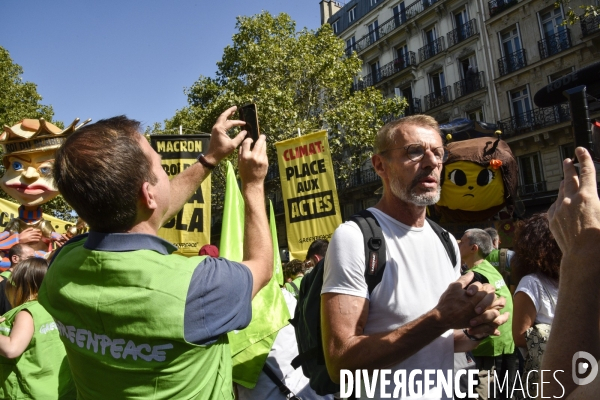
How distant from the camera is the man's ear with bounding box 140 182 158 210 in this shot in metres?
1.56

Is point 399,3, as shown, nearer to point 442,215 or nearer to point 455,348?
point 442,215

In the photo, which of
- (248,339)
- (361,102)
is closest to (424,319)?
(248,339)

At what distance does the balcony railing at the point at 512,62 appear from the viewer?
2061cm

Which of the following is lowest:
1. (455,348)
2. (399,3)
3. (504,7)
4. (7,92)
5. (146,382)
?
(455,348)

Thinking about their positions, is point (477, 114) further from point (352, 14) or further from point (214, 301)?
point (214, 301)

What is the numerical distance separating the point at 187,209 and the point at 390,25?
24532mm

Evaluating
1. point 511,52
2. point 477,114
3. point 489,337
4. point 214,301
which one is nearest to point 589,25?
point 511,52

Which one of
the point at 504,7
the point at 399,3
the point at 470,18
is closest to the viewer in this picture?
the point at 504,7

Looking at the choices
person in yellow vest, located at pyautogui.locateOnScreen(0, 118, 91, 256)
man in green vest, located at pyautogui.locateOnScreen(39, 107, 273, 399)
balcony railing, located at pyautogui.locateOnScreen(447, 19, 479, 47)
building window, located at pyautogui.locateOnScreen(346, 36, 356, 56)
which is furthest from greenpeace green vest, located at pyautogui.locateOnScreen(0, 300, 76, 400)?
building window, located at pyautogui.locateOnScreen(346, 36, 356, 56)

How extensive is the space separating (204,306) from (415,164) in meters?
1.27

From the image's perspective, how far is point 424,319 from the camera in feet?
5.69

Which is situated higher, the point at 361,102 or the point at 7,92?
the point at 7,92

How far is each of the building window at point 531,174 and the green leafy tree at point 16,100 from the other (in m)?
18.2

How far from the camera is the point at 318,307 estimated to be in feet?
7.02
